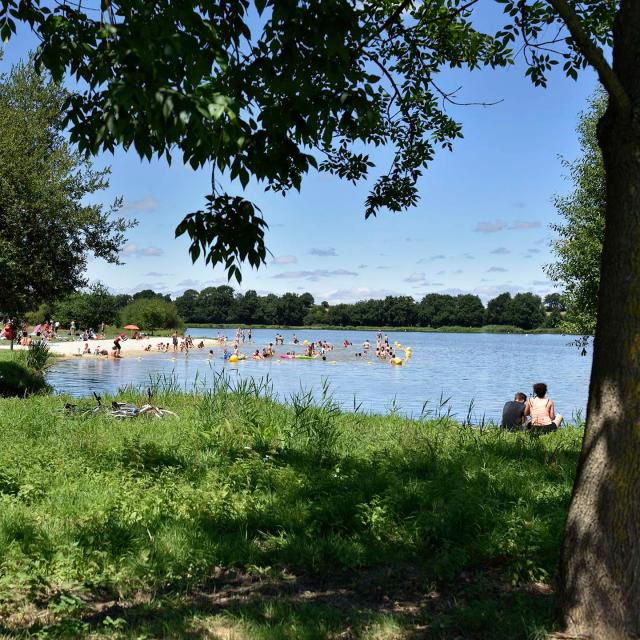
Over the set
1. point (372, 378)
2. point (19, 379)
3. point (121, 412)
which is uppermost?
point (121, 412)

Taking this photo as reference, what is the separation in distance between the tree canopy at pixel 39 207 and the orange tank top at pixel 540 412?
14104mm

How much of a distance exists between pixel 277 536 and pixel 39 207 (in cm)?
1595

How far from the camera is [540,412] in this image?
42.4ft

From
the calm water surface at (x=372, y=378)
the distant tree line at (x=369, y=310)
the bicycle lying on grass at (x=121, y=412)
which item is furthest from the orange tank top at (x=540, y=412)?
the distant tree line at (x=369, y=310)

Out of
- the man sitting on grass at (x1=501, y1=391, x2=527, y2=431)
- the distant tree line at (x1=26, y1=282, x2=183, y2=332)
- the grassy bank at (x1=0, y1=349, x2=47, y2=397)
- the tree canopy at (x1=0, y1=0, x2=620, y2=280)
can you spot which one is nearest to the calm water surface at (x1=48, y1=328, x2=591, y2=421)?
the grassy bank at (x1=0, y1=349, x2=47, y2=397)

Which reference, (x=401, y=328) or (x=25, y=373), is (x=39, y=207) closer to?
(x=25, y=373)

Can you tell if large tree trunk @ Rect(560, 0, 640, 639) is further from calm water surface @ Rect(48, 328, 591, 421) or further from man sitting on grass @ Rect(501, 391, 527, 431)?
calm water surface @ Rect(48, 328, 591, 421)

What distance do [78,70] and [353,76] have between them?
219 centimetres

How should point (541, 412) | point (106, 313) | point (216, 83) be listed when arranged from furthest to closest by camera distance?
1. point (106, 313)
2. point (541, 412)
3. point (216, 83)

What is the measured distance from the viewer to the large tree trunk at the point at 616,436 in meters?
3.95

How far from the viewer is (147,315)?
331 feet

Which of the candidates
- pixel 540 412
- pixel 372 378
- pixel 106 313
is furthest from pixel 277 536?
pixel 106 313

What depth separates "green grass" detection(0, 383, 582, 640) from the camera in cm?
441

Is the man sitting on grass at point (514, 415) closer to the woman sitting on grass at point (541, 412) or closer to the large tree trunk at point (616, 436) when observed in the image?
the woman sitting on grass at point (541, 412)
